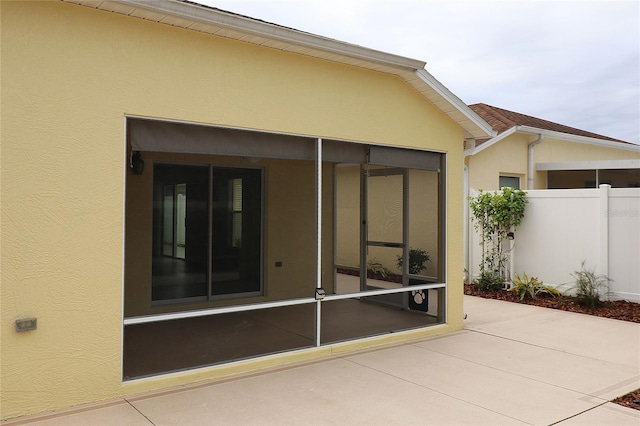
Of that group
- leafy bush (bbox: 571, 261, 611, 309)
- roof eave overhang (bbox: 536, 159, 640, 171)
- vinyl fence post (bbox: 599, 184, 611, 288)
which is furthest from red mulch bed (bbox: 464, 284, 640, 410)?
roof eave overhang (bbox: 536, 159, 640, 171)

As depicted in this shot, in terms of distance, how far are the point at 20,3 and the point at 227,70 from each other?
1838mm

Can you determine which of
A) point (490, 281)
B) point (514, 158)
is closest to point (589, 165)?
point (514, 158)

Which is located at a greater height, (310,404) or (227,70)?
(227,70)

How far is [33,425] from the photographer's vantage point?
382 cm

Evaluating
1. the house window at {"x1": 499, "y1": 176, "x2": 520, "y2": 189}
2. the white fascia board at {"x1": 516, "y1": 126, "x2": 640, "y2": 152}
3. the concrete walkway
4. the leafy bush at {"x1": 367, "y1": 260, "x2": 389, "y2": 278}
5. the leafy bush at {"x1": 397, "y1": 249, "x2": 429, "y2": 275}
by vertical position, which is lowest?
the concrete walkway

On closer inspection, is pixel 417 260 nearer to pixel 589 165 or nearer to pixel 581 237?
pixel 581 237

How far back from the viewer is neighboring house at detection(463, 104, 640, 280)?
459 inches

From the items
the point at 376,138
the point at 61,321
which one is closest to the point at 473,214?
the point at 376,138

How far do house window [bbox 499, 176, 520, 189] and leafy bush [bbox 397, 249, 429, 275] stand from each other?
5.90 m

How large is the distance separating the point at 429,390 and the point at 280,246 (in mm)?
4801

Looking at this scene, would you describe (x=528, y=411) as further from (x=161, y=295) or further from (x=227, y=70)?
(x=161, y=295)

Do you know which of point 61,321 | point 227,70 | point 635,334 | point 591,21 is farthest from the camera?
point 591,21

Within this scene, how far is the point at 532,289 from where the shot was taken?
31.8ft

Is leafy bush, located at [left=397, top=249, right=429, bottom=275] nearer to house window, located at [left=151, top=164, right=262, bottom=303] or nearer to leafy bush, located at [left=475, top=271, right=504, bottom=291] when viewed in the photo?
house window, located at [left=151, top=164, right=262, bottom=303]
